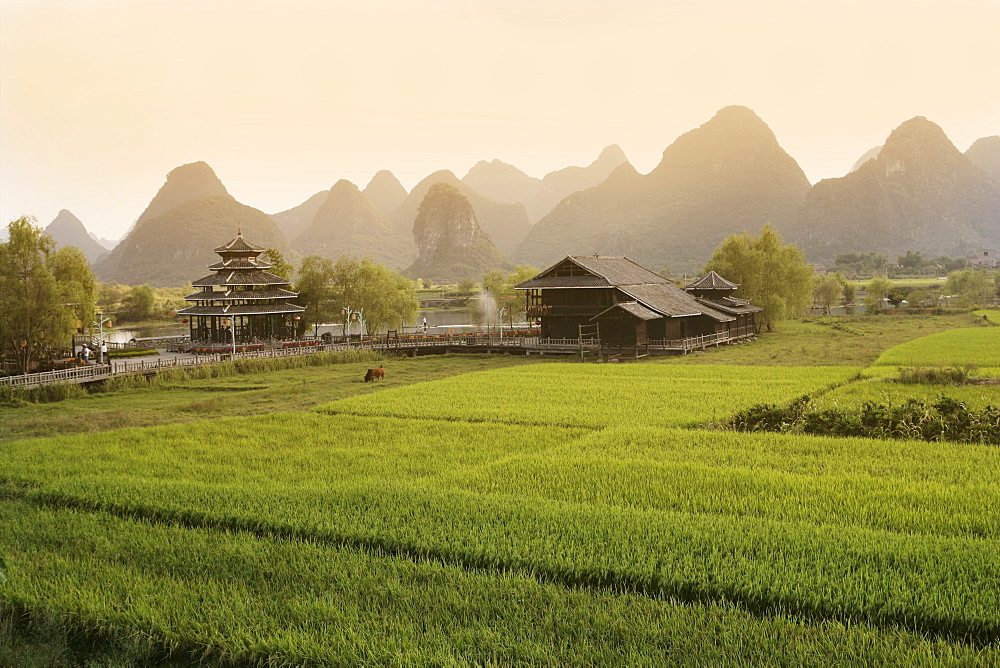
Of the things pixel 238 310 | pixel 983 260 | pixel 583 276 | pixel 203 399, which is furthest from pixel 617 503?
Answer: pixel 983 260

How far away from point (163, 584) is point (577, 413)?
15.4 m

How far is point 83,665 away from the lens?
8008 millimetres

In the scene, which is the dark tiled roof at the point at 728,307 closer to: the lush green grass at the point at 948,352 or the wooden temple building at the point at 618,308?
the wooden temple building at the point at 618,308

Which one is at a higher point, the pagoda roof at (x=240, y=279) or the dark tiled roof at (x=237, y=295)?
the pagoda roof at (x=240, y=279)

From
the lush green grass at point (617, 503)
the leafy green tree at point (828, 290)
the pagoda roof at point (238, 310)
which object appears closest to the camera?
the lush green grass at point (617, 503)

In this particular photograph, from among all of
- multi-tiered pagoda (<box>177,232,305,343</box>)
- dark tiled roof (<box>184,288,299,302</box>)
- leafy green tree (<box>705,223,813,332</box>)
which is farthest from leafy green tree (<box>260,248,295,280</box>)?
leafy green tree (<box>705,223,813,332</box>)

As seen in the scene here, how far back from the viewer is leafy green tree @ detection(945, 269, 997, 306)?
280ft

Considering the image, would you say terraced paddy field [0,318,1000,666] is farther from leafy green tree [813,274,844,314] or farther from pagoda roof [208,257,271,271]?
leafy green tree [813,274,844,314]

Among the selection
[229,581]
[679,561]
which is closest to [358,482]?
[229,581]

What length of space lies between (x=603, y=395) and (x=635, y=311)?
1842cm

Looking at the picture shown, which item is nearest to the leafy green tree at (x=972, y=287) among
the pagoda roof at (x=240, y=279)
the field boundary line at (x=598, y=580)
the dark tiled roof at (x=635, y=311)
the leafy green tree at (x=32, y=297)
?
the dark tiled roof at (x=635, y=311)

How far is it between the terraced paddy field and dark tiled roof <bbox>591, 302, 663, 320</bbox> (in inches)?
996

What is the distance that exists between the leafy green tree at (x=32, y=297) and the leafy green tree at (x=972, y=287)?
88.3m

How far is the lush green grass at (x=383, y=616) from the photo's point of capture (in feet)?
24.3
